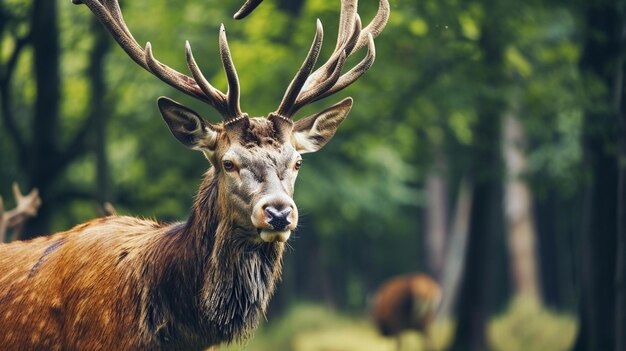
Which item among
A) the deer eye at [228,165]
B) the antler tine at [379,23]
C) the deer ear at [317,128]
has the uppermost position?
the antler tine at [379,23]

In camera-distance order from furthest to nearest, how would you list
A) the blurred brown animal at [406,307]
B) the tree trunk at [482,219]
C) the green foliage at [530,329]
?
the blurred brown animal at [406,307]
the green foliage at [530,329]
the tree trunk at [482,219]

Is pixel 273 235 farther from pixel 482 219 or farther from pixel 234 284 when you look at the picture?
pixel 482 219

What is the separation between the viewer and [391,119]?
727 inches

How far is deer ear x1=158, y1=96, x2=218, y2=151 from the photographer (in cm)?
738

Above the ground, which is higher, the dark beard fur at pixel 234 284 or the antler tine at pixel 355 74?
the antler tine at pixel 355 74

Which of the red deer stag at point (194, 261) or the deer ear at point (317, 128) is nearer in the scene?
the red deer stag at point (194, 261)

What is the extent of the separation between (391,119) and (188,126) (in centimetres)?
1125

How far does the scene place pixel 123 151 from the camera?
26156mm

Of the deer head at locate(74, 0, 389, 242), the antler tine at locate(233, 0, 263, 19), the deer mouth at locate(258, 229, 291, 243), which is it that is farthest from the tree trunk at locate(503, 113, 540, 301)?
the deer mouth at locate(258, 229, 291, 243)

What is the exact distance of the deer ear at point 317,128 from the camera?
7.70 m

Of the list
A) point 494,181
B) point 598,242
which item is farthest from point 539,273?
point 598,242

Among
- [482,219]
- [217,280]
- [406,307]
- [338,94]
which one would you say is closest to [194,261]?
[217,280]

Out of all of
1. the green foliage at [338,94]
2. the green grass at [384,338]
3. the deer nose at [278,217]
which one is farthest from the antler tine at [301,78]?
the green grass at [384,338]

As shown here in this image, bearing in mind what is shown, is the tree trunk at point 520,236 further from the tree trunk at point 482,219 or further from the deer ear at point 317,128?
the deer ear at point 317,128
